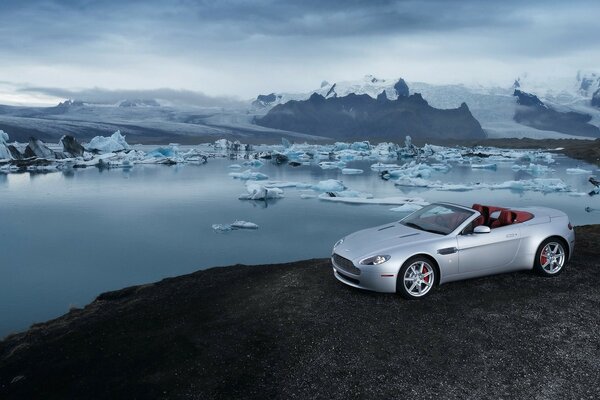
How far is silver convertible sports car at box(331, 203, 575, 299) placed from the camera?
786 centimetres

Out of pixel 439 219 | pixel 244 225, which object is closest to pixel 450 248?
pixel 439 219

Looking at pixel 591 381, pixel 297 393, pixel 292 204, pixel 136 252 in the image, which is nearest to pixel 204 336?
pixel 297 393

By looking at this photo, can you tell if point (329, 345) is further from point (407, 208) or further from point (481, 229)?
point (407, 208)

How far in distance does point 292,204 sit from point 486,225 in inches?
837

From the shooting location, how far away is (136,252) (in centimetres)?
1877

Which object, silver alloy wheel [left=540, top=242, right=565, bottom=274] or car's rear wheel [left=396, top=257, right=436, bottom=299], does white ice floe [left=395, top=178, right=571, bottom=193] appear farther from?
car's rear wheel [left=396, top=257, right=436, bottom=299]

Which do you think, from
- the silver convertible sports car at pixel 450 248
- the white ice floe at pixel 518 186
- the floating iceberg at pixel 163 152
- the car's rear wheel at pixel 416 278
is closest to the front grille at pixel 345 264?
the silver convertible sports car at pixel 450 248

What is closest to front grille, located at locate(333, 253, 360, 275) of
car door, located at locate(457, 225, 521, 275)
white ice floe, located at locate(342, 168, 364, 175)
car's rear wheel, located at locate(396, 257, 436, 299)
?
car's rear wheel, located at locate(396, 257, 436, 299)

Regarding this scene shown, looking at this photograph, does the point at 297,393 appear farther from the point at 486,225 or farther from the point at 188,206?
the point at 188,206

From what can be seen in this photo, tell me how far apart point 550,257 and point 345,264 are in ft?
12.7

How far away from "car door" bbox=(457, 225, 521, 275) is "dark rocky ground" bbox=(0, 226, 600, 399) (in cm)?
39

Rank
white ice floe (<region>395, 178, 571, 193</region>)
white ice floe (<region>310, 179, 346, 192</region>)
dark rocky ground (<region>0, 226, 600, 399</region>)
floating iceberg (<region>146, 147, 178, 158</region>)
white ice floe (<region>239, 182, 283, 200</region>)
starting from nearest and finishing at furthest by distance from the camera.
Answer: dark rocky ground (<region>0, 226, 600, 399</region>) → white ice floe (<region>239, 182, 283, 200</region>) → white ice floe (<region>310, 179, 346, 192</region>) → white ice floe (<region>395, 178, 571, 193</region>) → floating iceberg (<region>146, 147, 178, 158</region>)

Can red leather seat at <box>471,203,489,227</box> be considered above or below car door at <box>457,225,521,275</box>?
above

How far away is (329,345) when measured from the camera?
6.64 meters
